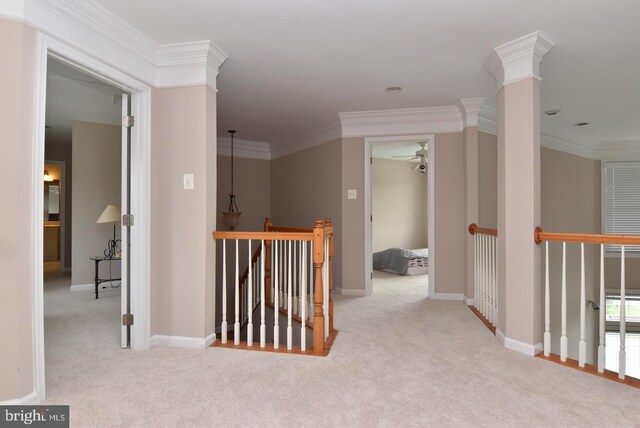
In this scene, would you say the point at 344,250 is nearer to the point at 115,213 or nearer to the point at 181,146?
the point at 181,146

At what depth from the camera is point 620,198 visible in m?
6.37

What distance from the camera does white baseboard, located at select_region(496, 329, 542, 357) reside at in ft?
8.51

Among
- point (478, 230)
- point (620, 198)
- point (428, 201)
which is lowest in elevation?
point (478, 230)

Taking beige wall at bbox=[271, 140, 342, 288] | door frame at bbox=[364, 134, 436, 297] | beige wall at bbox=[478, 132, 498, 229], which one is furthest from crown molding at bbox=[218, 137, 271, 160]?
beige wall at bbox=[478, 132, 498, 229]

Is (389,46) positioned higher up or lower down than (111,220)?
higher up

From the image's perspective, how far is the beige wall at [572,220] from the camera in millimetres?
A: 5516

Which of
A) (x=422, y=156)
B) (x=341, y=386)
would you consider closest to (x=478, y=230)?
(x=341, y=386)

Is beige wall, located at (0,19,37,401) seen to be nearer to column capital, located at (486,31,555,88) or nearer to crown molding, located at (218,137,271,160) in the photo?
column capital, located at (486,31,555,88)

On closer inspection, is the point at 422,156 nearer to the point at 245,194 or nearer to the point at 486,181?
the point at 486,181

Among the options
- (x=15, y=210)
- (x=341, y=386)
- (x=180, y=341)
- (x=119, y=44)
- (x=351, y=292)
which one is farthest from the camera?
(x=351, y=292)

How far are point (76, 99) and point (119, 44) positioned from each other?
7.17ft

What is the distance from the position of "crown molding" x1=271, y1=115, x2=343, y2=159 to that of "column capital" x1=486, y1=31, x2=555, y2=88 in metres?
2.19

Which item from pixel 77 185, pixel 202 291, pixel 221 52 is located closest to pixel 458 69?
pixel 221 52

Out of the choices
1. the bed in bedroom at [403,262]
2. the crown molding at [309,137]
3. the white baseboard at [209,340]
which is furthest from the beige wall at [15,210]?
the bed in bedroom at [403,262]
